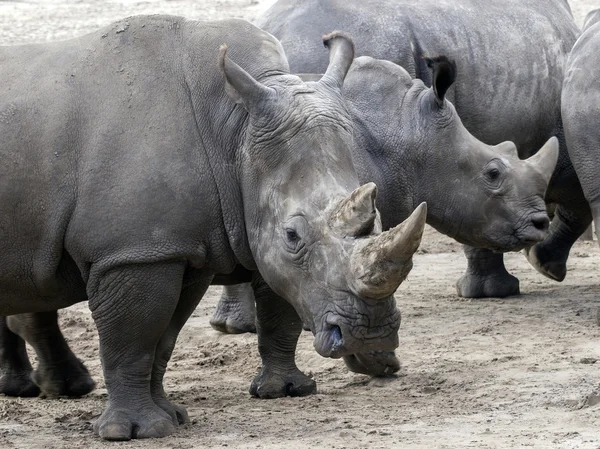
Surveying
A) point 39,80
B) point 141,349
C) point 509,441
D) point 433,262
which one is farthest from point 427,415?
point 433,262

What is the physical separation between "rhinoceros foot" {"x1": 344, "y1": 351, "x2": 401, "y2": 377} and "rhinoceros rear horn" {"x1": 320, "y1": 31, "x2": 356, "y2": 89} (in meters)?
1.61

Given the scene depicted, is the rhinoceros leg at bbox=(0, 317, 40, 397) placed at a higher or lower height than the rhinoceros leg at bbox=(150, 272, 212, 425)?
lower

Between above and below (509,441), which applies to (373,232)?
above

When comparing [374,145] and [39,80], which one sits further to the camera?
[374,145]

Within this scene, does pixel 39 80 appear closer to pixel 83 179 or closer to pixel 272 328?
pixel 83 179

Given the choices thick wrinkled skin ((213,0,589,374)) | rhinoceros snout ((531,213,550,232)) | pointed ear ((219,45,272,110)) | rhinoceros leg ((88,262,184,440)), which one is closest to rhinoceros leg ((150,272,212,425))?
rhinoceros leg ((88,262,184,440))

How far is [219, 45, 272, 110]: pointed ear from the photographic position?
21.2ft

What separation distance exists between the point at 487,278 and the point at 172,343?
4.20 metres

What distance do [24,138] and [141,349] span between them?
1.09 metres

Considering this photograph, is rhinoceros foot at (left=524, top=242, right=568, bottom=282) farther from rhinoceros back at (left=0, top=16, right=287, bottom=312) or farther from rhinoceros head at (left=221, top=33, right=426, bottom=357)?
rhinoceros back at (left=0, top=16, right=287, bottom=312)

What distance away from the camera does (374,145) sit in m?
8.40

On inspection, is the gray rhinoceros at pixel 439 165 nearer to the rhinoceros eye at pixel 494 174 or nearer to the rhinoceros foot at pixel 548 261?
the rhinoceros eye at pixel 494 174

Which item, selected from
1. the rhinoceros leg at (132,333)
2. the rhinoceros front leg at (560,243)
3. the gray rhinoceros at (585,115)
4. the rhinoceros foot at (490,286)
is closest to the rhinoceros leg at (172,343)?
the rhinoceros leg at (132,333)

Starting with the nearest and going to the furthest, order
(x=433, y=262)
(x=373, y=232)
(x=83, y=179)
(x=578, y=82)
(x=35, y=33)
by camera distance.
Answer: (x=373, y=232) → (x=83, y=179) → (x=578, y=82) → (x=433, y=262) → (x=35, y=33)
